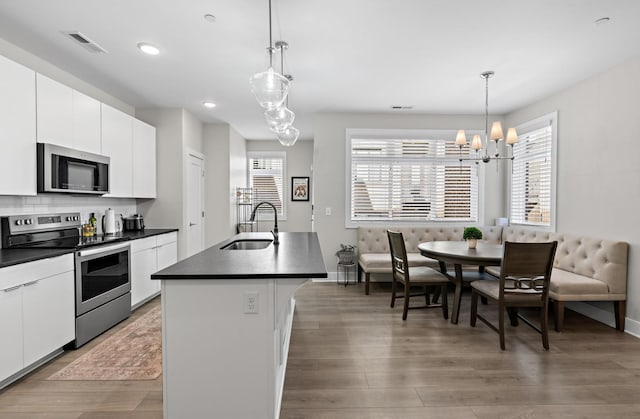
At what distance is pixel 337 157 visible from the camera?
4.95 meters

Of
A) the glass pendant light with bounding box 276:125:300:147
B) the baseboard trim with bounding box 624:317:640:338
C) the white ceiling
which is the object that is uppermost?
the white ceiling

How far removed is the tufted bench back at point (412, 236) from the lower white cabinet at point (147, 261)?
105 inches

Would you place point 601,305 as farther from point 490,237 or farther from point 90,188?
→ point 90,188

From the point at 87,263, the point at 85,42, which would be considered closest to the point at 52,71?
the point at 85,42

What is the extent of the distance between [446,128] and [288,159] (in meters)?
3.40

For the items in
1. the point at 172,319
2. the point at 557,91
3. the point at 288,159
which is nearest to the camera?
the point at 172,319

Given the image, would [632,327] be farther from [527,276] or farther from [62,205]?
[62,205]

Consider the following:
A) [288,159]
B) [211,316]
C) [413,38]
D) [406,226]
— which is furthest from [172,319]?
[288,159]

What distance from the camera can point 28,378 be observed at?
2.23m

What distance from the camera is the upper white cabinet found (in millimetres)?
2705

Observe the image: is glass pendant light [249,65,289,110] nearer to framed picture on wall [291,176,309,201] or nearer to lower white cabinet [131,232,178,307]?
lower white cabinet [131,232,178,307]

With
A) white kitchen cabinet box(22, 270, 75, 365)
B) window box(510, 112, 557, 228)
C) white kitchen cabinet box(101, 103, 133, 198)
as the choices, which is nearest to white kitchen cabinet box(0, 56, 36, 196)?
white kitchen cabinet box(22, 270, 75, 365)

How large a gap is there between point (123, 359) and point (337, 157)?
3622mm

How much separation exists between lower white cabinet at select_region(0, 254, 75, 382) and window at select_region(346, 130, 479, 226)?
11.5 feet
